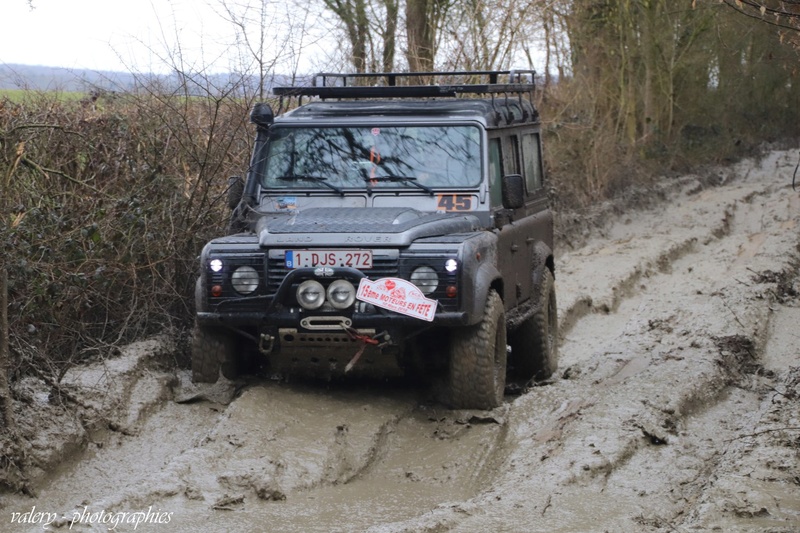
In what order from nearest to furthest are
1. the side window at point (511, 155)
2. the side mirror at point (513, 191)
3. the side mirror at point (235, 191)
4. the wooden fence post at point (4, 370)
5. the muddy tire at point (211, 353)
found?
the wooden fence post at point (4, 370), the muddy tire at point (211, 353), the side mirror at point (513, 191), the side mirror at point (235, 191), the side window at point (511, 155)

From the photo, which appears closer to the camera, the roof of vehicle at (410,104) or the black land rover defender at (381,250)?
the black land rover defender at (381,250)

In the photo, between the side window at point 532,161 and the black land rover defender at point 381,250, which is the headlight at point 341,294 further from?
the side window at point 532,161

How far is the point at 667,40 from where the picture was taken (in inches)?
1027

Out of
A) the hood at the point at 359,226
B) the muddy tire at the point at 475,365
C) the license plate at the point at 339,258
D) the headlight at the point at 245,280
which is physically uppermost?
the hood at the point at 359,226

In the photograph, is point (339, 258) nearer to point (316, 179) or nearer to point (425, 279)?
point (425, 279)

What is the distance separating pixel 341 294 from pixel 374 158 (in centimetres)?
141

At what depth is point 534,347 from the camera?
8.49 meters

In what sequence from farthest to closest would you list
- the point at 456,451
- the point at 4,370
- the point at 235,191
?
the point at 235,191
the point at 456,451
the point at 4,370

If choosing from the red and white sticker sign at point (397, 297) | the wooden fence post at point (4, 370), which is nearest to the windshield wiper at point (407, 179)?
the red and white sticker sign at point (397, 297)

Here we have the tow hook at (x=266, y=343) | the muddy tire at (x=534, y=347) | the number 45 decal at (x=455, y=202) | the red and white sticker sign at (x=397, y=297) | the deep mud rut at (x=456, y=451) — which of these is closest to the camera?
the deep mud rut at (x=456, y=451)

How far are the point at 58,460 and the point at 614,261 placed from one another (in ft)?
34.0

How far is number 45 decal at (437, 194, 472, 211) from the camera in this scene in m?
7.37

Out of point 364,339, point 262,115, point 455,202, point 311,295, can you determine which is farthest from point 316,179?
point 364,339

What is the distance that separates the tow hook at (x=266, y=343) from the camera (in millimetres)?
6578
